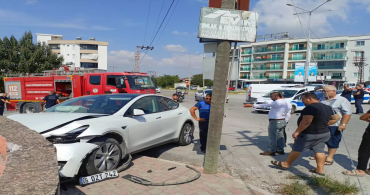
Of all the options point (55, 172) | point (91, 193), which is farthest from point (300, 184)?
point (55, 172)

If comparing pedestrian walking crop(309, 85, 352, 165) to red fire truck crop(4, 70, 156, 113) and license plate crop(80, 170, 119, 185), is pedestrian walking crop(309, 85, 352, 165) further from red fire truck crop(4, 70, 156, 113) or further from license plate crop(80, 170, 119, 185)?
red fire truck crop(4, 70, 156, 113)

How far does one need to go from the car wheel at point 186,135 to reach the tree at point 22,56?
3009cm

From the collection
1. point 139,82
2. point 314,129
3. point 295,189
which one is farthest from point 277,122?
point 139,82

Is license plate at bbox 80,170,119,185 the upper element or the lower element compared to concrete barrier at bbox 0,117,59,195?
lower

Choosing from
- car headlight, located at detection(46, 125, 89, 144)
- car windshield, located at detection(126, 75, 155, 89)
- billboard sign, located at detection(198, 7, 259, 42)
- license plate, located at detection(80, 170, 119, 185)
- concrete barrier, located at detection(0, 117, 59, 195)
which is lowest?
license plate, located at detection(80, 170, 119, 185)

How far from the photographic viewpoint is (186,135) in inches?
266

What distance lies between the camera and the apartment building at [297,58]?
6075 cm

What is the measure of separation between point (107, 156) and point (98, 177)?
0.40 m

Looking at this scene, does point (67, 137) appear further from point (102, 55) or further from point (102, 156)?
point (102, 55)

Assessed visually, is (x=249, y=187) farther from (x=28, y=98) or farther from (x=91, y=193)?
(x=28, y=98)

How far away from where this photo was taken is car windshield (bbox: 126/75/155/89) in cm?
1292

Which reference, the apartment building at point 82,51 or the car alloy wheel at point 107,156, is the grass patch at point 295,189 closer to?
the car alloy wheel at point 107,156

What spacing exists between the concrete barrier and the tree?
32.5 metres

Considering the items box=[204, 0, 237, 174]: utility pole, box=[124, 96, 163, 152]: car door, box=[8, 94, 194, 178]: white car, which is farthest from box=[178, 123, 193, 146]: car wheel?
box=[204, 0, 237, 174]: utility pole
